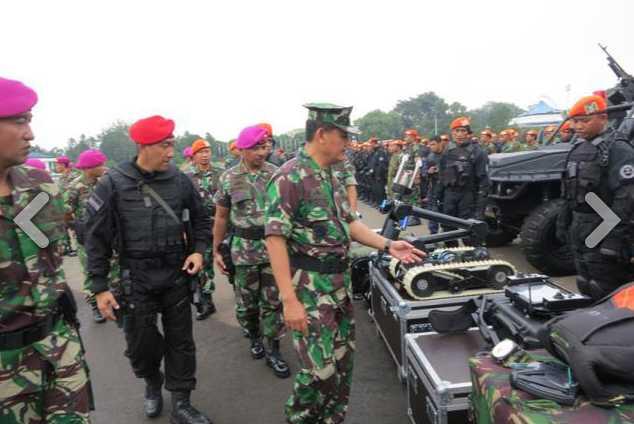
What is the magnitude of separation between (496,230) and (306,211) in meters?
5.78

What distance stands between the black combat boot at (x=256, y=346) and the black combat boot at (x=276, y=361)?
0.19 metres

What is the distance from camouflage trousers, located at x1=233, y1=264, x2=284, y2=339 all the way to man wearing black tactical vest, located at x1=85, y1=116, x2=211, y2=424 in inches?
30.7

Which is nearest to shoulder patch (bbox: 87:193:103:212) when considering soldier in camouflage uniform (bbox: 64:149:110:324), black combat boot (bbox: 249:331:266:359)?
black combat boot (bbox: 249:331:266:359)

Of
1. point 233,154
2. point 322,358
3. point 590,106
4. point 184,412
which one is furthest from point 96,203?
point 233,154

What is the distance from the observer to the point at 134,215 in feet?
8.87

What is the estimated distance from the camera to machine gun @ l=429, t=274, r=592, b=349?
2.04 meters

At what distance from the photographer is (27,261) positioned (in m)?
1.78

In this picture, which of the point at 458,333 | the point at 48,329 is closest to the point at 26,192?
the point at 48,329

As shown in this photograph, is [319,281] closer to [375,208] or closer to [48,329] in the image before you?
[48,329]

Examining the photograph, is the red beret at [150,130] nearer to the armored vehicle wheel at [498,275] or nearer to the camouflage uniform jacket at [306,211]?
the camouflage uniform jacket at [306,211]

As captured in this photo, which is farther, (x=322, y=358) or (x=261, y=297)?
(x=261, y=297)

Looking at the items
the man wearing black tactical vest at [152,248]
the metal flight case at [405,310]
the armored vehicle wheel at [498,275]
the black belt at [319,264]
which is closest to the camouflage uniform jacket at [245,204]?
the man wearing black tactical vest at [152,248]

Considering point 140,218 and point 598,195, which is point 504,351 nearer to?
point 140,218

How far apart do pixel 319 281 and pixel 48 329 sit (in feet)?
3.99
